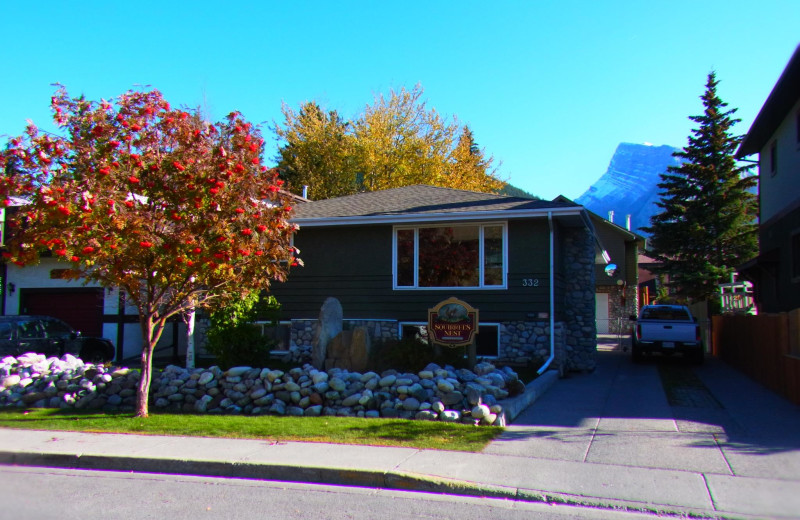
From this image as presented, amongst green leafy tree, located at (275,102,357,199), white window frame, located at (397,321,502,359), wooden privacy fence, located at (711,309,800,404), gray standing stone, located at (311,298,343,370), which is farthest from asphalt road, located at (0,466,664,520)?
green leafy tree, located at (275,102,357,199)

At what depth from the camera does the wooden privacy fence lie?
35.1 feet

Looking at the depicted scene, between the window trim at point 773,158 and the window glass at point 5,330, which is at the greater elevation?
the window trim at point 773,158

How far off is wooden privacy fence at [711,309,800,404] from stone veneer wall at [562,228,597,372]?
3461 millimetres

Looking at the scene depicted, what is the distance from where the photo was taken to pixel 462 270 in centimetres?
1509

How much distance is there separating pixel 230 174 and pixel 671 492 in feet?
22.6

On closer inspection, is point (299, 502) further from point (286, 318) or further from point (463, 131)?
point (463, 131)

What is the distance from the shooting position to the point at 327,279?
1605cm

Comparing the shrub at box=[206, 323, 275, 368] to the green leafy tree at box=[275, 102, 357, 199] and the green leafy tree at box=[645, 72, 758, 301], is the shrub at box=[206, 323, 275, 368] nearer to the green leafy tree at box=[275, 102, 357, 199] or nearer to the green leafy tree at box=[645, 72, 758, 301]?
the green leafy tree at box=[275, 102, 357, 199]

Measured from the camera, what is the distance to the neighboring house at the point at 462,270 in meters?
14.5

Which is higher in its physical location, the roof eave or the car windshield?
the roof eave

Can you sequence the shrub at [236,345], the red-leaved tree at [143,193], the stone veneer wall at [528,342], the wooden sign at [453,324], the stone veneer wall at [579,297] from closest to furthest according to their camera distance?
the red-leaved tree at [143,193]
the wooden sign at [453,324]
the shrub at [236,345]
the stone veneer wall at [528,342]
the stone veneer wall at [579,297]

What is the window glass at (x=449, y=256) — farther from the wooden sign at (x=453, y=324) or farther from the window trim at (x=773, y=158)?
the window trim at (x=773, y=158)

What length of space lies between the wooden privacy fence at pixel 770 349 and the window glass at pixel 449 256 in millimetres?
6034

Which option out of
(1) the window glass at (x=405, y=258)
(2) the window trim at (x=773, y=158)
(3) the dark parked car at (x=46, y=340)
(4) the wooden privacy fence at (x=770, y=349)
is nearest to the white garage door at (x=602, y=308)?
(2) the window trim at (x=773, y=158)
